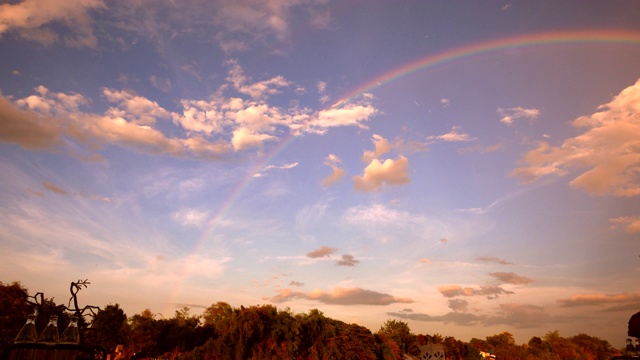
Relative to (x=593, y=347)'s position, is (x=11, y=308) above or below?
above

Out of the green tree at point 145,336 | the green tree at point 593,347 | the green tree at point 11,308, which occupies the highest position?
the green tree at point 11,308

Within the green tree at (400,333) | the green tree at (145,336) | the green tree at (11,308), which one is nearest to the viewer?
the green tree at (11,308)

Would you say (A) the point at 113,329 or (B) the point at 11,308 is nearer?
(B) the point at 11,308

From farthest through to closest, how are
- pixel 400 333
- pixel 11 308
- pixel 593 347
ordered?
pixel 593 347 < pixel 400 333 < pixel 11 308

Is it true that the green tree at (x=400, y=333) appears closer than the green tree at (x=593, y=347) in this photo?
Yes

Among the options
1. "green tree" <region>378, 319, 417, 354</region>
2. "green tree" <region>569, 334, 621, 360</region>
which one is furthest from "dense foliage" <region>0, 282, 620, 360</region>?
"green tree" <region>569, 334, 621, 360</region>

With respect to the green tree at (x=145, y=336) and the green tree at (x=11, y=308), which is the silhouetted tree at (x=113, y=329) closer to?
the green tree at (x=145, y=336)

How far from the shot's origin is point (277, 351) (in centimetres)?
5778

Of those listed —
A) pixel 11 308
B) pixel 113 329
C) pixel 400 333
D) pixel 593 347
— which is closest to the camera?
pixel 11 308

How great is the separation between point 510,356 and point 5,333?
14077 cm

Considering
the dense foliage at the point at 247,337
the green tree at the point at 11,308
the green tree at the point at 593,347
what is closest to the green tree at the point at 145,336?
the dense foliage at the point at 247,337

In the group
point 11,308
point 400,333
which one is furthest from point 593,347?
point 11,308

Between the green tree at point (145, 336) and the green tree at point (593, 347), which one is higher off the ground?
the green tree at point (145, 336)

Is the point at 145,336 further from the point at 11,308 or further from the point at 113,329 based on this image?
the point at 11,308
